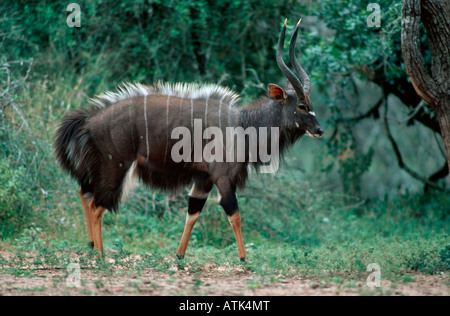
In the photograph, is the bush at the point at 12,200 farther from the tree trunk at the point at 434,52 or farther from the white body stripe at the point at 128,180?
the tree trunk at the point at 434,52

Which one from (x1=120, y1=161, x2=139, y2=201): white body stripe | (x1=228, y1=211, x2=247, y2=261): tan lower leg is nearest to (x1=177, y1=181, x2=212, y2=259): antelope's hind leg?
(x1=228, y1=211, x2=247, y2=261): tan lower leg

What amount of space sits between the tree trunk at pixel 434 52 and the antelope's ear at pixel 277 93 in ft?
4.37

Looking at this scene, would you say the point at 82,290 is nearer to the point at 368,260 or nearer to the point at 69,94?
the point at 368,260

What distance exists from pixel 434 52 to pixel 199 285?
120 inches

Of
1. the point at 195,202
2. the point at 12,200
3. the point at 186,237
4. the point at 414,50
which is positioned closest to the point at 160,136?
the point at 195,202

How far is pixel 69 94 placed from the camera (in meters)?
8.81

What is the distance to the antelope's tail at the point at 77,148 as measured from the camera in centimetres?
582

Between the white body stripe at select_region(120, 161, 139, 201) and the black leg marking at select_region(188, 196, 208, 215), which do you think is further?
the black leg marking at select_region(188, 196, 208, 215)

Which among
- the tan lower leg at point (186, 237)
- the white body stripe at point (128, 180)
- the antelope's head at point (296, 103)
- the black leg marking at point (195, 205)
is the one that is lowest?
the tan lower leg at point (186, 237)

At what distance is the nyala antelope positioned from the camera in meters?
5.75

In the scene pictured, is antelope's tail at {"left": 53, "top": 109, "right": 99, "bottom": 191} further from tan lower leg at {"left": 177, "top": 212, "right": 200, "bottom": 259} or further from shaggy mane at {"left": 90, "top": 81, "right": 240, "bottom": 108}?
tan lower leg at {"left": 177, "top": 212, "right": 200, "bottom": 259}

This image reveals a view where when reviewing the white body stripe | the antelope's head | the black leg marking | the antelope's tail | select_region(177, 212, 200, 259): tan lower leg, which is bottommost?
select_region(177, 212, 200, 259): tan lower leg

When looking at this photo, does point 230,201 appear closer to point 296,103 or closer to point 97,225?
point 296,103

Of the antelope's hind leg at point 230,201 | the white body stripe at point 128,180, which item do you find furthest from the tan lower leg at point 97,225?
the antelope's hind leg at point 230,201
